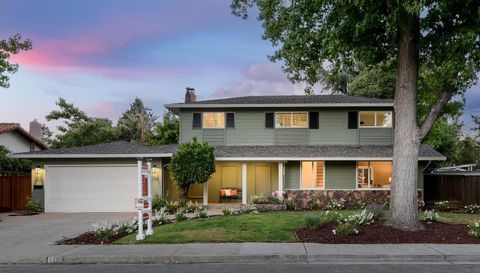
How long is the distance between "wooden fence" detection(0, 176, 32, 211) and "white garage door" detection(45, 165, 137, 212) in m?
2.59

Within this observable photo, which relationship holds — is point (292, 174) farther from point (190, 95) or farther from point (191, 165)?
point (190, 95)

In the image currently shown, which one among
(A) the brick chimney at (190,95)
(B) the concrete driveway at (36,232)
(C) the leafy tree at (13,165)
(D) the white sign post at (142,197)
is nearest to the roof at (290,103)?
(A) the brick chimney at (190,95)

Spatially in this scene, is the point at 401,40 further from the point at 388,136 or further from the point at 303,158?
the point at 388,136

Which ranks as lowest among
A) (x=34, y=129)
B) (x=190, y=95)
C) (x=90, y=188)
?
(x=90, y=188)

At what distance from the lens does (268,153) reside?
78.9 ft

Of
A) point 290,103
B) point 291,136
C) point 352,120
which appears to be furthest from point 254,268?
point 352,120

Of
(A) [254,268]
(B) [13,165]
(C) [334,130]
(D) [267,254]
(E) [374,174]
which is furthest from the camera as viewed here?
(B) [13,165]

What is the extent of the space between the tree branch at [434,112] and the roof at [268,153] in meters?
8.76

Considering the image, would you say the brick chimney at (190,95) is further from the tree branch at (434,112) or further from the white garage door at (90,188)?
the tree branch at (434,112)

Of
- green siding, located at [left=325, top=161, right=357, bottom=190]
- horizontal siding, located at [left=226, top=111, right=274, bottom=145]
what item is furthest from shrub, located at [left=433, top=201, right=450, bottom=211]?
horizontal siding, located at [left=226, top=111, right=274, bottom=145]

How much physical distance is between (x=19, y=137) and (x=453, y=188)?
2740cm

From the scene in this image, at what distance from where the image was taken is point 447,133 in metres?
34.3

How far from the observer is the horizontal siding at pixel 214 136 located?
85.0ft

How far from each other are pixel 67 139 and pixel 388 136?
25.2m
